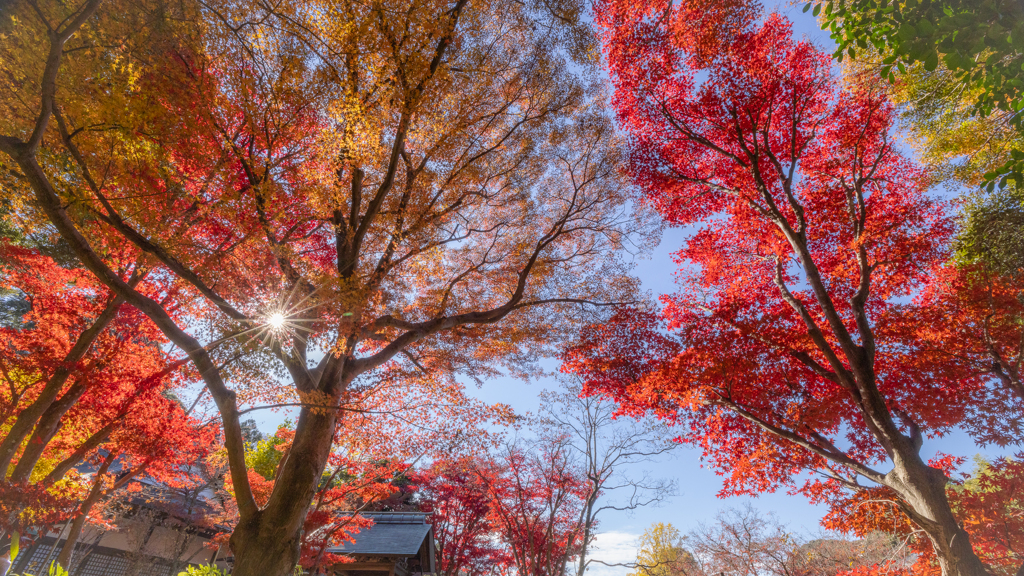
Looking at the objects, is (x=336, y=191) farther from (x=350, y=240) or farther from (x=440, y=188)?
(x=440, y=188)

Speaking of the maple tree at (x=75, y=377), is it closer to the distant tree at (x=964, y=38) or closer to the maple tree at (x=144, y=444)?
the maple tree at (x=144, y=444)

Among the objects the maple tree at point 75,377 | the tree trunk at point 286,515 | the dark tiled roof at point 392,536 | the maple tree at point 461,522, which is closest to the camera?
the tree trunk at point 286,515

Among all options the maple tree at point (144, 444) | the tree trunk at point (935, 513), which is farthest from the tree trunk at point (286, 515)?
the tree trunk at point (935, 513)

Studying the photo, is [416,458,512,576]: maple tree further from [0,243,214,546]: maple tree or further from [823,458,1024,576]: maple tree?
[823,458,1024,576]: maple tree

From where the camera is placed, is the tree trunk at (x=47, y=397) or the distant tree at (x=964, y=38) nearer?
the distant tree at (x=964, y=38)

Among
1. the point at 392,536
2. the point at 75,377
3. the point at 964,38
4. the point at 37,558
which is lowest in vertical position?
the point at 37,558

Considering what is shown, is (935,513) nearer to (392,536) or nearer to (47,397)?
(47,397)

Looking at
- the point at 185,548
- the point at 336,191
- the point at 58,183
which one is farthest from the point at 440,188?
the point at 185,548

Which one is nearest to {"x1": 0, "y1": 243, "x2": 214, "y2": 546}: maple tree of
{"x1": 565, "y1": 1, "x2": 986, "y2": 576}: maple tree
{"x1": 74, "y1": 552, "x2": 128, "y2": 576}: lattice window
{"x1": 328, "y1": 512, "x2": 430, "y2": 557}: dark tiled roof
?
{"x1": 74, "y1": 552, "x2": 128, "y2": 576}: lattice window

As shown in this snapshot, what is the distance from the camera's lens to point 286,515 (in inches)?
182

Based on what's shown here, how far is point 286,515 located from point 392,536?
10829 millimetres

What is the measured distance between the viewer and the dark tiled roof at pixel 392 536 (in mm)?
12352

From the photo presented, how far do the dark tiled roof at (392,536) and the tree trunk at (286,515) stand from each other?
8162 millimetres

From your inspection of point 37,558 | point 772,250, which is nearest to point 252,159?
point 772,250
